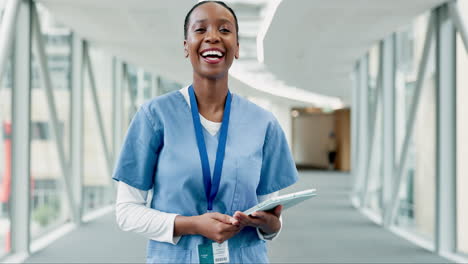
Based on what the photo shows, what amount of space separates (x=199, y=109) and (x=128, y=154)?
0.71 ft

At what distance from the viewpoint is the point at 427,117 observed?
777 centimetres

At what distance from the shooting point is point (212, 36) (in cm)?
134

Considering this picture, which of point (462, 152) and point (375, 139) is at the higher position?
point (375, 139)

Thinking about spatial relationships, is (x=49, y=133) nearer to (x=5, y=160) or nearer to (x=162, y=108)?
(x=5, y=160)

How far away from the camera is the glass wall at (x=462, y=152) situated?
6.23 metres

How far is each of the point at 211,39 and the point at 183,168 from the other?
1.07 ft

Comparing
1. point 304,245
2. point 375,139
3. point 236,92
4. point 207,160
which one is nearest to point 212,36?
point 207,160

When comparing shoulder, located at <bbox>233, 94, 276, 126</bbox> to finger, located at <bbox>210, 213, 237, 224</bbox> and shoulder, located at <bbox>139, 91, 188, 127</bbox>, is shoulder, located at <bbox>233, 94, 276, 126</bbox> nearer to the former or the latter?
shoulder, located at <bbox>139, 91, 188, 127</bbox>

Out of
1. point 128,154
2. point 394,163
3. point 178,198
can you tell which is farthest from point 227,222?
point 394,163

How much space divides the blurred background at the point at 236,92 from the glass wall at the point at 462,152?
2 centimetres

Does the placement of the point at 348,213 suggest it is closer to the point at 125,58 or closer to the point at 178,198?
the point at 125,58

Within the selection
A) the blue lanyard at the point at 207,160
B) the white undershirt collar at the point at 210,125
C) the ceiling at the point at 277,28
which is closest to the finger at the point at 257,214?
the blue lanyard at the point at 207,160

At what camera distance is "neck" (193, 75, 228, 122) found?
4.60ft

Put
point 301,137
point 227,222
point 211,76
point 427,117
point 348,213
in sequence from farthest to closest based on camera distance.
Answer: point 301,137 < point 348,213 < point 427,117 < point 211,76 < point 227,222
